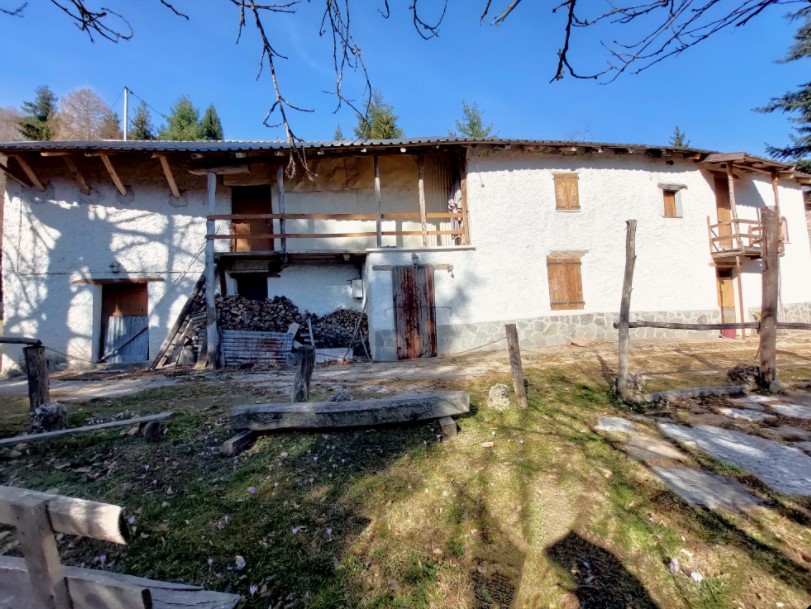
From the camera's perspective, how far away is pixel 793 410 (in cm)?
432

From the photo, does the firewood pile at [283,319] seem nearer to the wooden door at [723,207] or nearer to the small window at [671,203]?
the small window at [671,203]

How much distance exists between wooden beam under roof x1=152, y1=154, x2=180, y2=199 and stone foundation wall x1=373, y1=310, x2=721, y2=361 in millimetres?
7279

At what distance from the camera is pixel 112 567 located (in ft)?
8.26

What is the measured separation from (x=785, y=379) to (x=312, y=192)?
Result: 11.6 metres

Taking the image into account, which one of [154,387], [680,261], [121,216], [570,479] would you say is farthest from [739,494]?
[121,216]

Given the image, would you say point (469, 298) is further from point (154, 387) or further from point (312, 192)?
point (154, 387)

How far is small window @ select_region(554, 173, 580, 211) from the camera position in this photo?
1116cm

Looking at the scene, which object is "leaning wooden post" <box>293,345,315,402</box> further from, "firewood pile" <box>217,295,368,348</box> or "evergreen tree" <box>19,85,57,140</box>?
"evergreen tree" <box>19,85,57,140</box>

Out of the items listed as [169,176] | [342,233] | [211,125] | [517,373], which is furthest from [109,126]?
[517,373]

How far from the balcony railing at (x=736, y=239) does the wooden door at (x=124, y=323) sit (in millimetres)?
17623

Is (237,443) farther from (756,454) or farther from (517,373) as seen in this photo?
(756,454)

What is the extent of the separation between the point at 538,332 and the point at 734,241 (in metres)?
7.57

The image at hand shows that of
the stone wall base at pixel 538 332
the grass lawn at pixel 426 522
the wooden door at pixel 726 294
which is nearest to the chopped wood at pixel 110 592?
the grass lawn at pixel 426 522

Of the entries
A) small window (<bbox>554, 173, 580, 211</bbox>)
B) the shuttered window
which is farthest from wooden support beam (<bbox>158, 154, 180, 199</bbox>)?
small window (<bbox>554, 173, 580, 211</bbox>)
